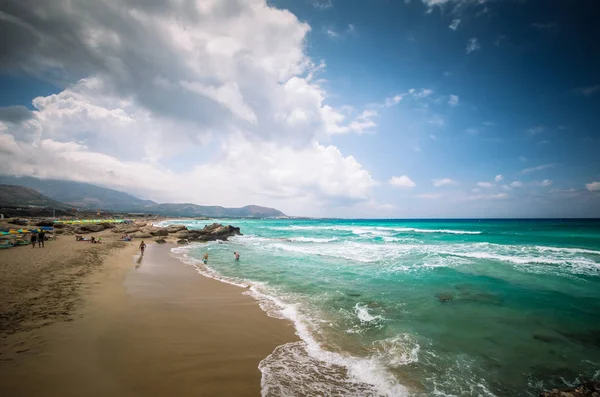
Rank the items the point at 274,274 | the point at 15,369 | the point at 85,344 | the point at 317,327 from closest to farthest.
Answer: the point at 15,369 < the point at 85,344 < the point at 317,327 < the point at 274,274

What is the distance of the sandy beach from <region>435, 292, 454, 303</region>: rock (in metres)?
7.70

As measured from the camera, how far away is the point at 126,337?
6426 mm

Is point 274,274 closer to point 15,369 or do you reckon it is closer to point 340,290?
point 340,290

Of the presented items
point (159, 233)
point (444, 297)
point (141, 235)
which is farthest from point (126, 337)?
point (141, 235)

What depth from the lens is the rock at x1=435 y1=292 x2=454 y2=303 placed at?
10702 millimetres

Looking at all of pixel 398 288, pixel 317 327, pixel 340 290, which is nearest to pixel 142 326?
pixel 317 327

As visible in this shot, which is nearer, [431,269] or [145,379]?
[145,379]

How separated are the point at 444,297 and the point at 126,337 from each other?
42.8 ft

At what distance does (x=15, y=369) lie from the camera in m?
4.72

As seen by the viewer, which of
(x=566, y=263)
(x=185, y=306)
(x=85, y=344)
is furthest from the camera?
(x=566, y=263)

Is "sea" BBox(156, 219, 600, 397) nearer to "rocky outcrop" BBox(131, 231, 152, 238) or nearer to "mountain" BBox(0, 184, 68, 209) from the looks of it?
"rocky outcrop" BBox(131, 231, 152, 238)

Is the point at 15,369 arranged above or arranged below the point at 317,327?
above

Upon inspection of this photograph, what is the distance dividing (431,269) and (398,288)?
5.89 meters

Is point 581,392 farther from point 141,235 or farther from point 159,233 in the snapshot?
point 141,235
